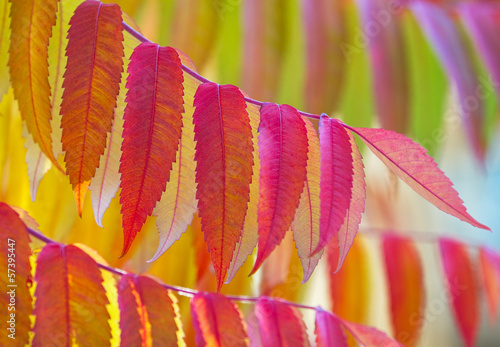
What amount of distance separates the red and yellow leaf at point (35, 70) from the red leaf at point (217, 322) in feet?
0.52

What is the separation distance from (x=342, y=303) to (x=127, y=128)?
53cm

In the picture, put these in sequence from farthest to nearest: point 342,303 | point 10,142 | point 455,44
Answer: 1. point 455,44
2. point 342,303
3. point 10,142

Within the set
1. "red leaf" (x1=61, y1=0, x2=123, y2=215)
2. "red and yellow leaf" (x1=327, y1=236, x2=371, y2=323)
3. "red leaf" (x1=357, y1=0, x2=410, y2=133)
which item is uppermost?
"red leaf" (x1=357, y1=0, x2=410, y2=133)

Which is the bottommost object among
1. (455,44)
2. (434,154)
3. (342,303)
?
(342,303)

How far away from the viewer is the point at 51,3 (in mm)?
376

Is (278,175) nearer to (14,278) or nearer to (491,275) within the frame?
(14,278)

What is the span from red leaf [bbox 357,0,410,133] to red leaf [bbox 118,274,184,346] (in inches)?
17.9

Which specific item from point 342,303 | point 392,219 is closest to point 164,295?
point 342,303

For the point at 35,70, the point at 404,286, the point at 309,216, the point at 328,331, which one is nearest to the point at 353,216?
the point at 309,216

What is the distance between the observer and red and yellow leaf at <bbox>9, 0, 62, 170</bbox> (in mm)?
368

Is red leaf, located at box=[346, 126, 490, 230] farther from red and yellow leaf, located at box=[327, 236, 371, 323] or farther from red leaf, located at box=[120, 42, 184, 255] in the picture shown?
red and yellow leaf, located at box=[327, 236, 371, 323]

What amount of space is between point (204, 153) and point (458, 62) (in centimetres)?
64

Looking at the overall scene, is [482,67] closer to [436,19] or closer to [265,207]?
[436,19]

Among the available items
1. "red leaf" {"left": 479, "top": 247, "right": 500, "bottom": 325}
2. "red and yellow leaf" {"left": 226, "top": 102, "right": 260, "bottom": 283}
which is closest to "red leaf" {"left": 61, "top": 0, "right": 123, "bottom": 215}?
"red and yellow leaf" {"left": 226, "top": 102, "right": 260, "bottom": 283}
